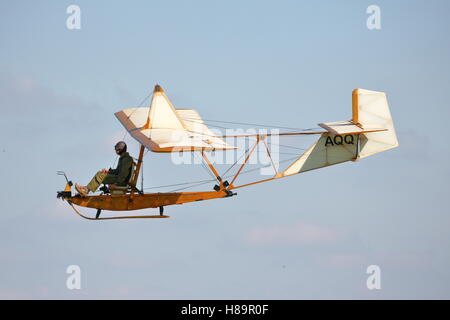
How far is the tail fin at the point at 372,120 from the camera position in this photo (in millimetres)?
26688

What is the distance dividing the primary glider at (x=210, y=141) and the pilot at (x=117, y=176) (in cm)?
23

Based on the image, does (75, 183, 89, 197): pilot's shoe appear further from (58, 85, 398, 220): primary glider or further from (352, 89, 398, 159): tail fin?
(352, 89, 398, 159): tail fin

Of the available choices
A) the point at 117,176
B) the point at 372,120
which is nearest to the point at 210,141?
the point at 117,176

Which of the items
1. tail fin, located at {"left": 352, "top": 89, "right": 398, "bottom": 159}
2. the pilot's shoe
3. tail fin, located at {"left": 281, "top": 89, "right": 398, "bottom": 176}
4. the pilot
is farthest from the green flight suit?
tail fin, located at {"left": 352, "top": 89, "right": 398, "bottom": 159}

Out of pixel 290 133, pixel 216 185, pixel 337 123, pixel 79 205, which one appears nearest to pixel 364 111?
pixel 337 123

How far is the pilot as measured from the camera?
2519 centimetres

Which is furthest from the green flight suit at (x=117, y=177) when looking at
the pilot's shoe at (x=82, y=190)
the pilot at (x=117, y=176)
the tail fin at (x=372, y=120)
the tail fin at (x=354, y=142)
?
the tail fin at (x=372, y=120)

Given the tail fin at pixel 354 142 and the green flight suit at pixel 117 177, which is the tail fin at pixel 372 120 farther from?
the green flight suit at pixel 117 177

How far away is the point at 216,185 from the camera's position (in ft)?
85.2

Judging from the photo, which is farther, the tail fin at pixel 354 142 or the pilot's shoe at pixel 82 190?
the tail fin at pixel 354 142

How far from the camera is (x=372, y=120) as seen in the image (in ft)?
88.5

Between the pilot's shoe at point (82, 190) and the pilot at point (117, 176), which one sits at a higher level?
the pilot at point (117, 176)

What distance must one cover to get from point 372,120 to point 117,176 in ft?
29.6

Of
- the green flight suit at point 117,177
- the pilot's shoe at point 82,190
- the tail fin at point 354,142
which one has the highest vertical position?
the tail fin at point 354,142
